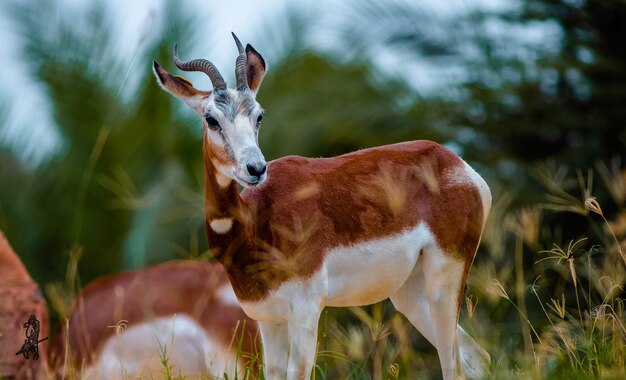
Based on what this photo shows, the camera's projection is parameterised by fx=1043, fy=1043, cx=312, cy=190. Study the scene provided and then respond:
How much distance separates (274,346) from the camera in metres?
3.89

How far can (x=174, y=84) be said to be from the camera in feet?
12.4

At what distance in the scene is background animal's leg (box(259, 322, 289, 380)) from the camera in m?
3.87

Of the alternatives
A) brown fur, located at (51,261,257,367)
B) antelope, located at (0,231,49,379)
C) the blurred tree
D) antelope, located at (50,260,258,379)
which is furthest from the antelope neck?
the blurred tree

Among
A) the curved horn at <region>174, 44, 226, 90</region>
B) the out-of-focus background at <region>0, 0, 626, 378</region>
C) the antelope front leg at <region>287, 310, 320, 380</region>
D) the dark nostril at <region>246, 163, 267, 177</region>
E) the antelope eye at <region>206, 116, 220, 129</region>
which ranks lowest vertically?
the out-of-focus background at <region>0, 0, 626, 378</region>

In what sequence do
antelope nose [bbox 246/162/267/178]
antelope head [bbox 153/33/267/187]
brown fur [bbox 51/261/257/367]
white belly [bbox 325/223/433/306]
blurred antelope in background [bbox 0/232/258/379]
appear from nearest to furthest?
1. antelope nose [bbox 246/162/267/178]
2. antelope head [bbox 153/33/267/187]
3. white belly [bbox 325/223/433/306]
4. blurred antelope in background [bbox 0/232/258/379]
5. brown fur [bbox 51/261/257/367]

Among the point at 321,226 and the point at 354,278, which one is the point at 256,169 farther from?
the point at 354,278

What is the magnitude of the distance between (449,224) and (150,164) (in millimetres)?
5704

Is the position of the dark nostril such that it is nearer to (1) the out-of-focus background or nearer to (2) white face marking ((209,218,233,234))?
(2) white face marking ((209,218,233,234))

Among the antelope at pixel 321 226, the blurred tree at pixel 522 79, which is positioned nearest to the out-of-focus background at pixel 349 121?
the blurred tree at pixel 522 79

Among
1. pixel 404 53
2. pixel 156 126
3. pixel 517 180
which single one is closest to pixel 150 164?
pixel 156 126

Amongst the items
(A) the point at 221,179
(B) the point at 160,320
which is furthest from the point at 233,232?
(B) the point at 160,320

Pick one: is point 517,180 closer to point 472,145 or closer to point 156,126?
point 472,145

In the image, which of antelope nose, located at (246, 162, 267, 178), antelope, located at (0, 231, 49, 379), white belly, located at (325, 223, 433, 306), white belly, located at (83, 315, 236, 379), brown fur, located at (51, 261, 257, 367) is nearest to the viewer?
antelope nose, located at (246, 162, 267, 178)

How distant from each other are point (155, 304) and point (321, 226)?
8.79ft
